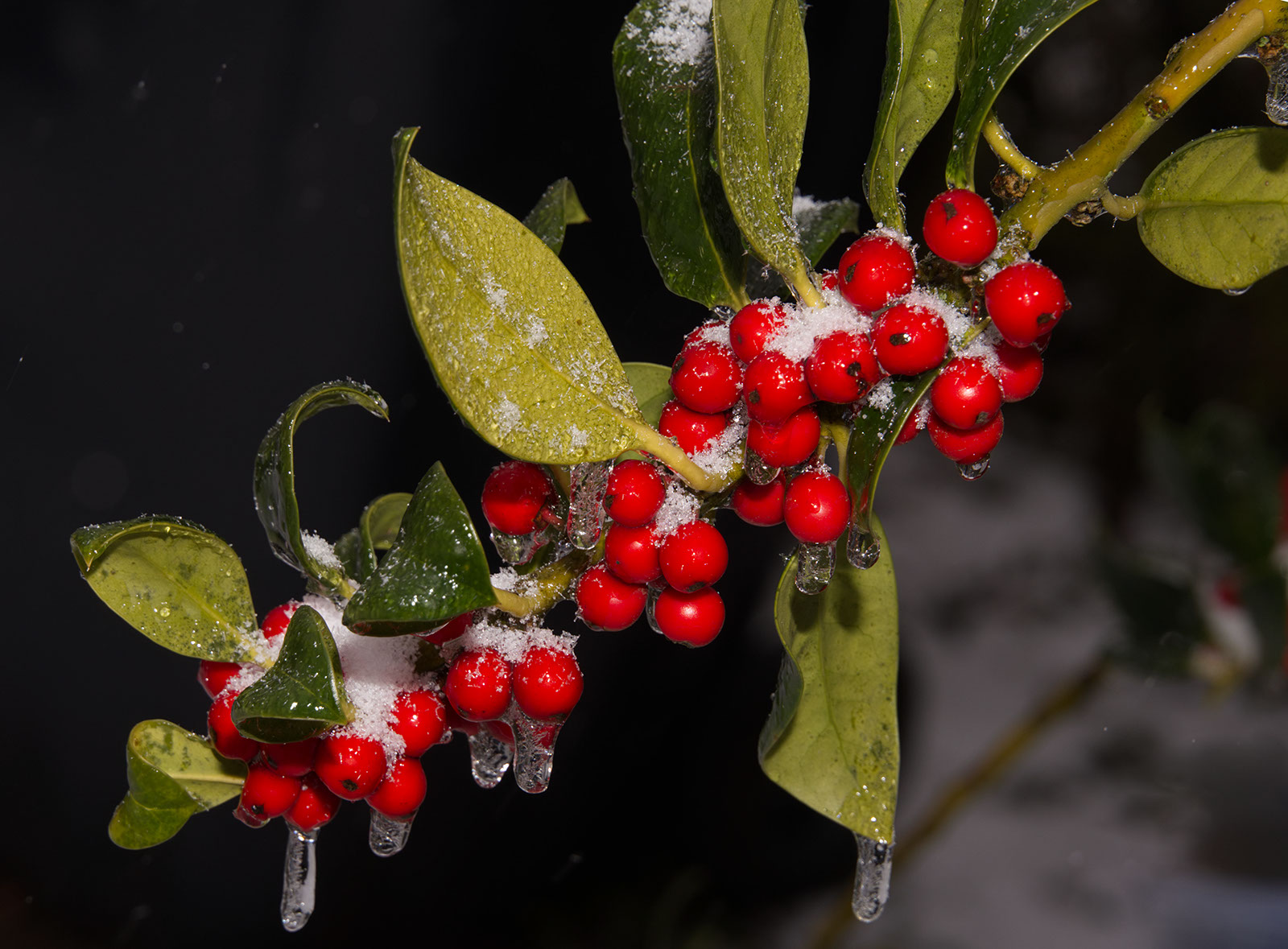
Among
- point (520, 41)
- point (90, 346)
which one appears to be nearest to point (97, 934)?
point (90, 346)

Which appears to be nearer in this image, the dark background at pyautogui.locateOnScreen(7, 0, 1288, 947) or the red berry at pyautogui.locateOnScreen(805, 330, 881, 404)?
the red berry at pyautogui.locateOnScreen(805, 330, 881, 404)

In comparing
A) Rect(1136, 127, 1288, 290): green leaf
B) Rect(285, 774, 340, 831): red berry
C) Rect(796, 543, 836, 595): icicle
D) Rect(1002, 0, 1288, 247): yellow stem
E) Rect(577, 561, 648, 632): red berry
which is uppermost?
Rect(1002, 0, 1288, 247): yellow stem

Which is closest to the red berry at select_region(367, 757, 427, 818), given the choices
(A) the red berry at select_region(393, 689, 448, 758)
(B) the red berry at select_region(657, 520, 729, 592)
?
(A) the red berry at select_region(393, 689, 448, 758)

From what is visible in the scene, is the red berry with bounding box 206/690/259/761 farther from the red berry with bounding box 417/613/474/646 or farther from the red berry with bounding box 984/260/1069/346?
the red berry with bounding box 984/260/1069/346

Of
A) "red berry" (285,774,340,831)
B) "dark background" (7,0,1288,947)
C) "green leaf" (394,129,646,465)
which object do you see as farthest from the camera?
"dark background" (7,0,1288,947)

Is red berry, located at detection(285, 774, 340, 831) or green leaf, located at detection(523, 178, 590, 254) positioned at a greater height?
green leaf, located at detection(523, 178, 590, 254)

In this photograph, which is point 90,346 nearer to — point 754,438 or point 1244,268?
point 754,438

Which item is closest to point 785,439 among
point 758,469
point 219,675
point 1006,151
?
point 758,469

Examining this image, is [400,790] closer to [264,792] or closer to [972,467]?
[264,792]
